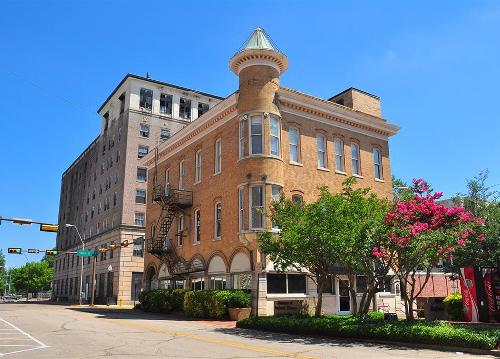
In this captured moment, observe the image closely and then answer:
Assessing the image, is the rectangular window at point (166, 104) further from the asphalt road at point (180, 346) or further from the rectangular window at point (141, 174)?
the asphalt road at point (180, 346)

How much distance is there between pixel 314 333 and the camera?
17.8 metres

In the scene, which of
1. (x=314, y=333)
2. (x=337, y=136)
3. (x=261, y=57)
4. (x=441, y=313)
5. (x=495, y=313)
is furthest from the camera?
(x=337, y=136)

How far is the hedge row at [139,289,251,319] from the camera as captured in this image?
2581 cm

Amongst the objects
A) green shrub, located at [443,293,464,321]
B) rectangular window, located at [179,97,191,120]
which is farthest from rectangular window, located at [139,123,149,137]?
green shrub, located at [443,293,464,321]

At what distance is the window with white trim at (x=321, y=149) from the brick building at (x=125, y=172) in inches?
1126

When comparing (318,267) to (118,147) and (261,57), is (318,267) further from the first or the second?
(118,147)

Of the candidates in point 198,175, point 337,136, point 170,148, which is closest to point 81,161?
point 170,148

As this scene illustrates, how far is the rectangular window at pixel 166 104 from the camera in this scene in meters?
60.9

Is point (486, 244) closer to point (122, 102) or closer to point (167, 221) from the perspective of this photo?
point (167, 221)

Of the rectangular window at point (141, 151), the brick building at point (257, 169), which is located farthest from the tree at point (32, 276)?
the brick building at point (257, 169)

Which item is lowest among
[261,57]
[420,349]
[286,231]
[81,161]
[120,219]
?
[420,349]

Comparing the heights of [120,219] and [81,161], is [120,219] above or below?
below

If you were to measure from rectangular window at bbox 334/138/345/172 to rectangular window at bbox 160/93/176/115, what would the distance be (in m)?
33.6

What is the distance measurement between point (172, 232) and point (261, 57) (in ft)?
48.8
